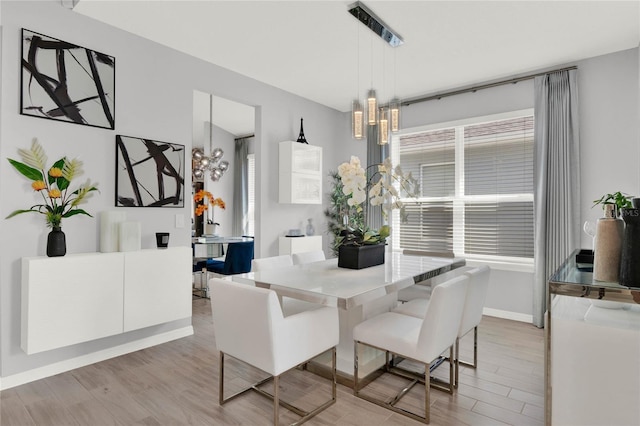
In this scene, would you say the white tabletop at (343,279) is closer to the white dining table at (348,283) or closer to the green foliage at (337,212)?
the white dining table at (348,283)

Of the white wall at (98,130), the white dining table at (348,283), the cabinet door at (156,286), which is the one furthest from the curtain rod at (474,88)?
the cabinet door at (156,286)

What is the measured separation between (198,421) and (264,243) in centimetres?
257

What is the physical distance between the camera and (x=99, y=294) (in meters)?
2.72

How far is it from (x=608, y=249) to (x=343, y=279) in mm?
1334

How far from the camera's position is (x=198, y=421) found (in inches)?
80.0

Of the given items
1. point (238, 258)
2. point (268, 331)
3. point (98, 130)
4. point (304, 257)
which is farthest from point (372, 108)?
point (238, 258)

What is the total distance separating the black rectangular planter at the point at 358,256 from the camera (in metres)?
2.62

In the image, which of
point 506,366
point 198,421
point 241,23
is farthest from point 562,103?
point 198,421

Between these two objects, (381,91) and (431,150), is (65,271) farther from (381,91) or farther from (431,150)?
(431,150)

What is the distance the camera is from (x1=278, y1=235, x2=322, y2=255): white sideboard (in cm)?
449

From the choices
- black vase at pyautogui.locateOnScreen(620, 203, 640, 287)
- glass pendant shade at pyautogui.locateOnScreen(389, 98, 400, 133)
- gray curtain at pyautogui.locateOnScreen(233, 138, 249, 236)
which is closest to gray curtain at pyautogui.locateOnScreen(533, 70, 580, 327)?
glass pendant shade at pyautogui.locateOnScreen(389, 98, 400, 133)

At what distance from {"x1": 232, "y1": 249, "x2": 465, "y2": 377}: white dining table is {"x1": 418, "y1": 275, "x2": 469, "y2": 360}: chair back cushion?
0.25 m

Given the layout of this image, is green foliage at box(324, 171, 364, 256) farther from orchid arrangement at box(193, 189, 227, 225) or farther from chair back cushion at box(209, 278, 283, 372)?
chair back cushion at box(209, 278, 283, 372)

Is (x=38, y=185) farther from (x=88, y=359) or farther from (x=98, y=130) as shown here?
(x=88, y=359)
